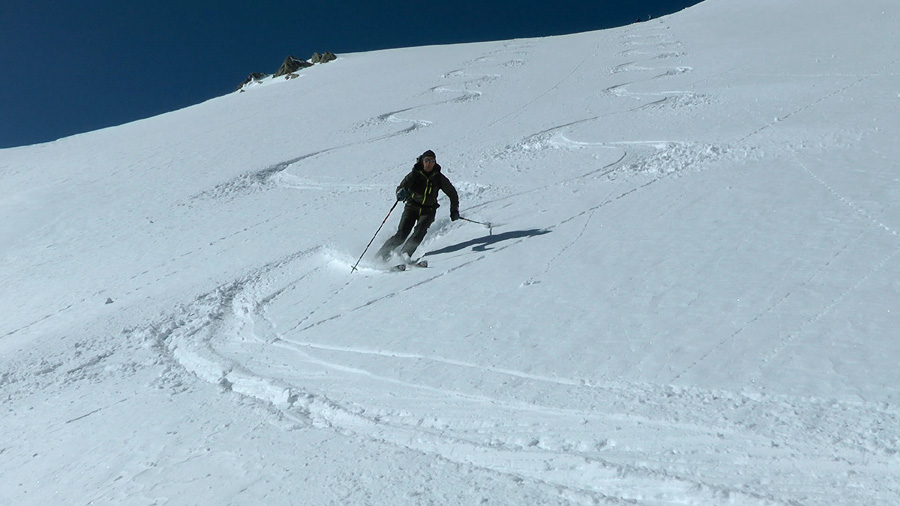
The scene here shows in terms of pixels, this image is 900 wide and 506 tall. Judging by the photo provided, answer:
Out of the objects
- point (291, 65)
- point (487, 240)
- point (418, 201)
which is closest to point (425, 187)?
point (418, 201)

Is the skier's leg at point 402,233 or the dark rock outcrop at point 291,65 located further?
the dark rock outcrop at point 291,65

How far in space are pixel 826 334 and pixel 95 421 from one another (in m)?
5.19

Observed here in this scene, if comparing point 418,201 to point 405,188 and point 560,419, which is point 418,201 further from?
point 560,419

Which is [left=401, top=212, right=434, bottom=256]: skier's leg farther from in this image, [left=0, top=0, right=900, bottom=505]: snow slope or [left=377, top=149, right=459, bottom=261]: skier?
[left=0, top=0, right=900, bottom=505]: snow slope

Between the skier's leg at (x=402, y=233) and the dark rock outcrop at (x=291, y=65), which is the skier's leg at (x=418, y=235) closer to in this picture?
the skier's leg at (x=402, y=233)

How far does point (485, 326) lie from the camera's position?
5.47 meters

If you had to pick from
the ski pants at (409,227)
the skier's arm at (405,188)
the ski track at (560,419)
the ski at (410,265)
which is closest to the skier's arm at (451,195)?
the ski pants at (409,227)

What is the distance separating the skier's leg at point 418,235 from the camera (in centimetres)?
802

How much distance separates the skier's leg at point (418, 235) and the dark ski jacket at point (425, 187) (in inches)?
4.4

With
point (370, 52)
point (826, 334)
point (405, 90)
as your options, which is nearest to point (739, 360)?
point (826, 334)

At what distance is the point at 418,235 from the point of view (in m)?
8.04

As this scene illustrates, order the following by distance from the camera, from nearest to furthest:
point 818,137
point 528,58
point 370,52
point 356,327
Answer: point 356,327, point 818,137, point 528,58, point 370,52

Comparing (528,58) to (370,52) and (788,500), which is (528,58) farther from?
(788,500)

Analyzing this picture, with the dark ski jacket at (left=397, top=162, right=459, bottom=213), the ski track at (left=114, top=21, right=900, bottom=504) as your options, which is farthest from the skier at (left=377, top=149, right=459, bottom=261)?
the ski track at (left=114, top=21, right=900, bottom=504)
